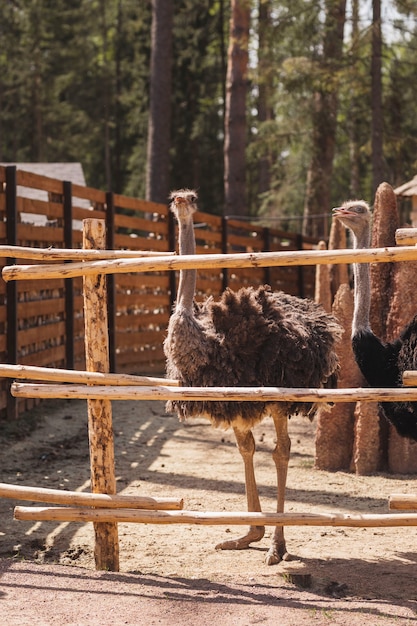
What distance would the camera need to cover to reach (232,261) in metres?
4.55

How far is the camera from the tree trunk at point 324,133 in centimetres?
1709

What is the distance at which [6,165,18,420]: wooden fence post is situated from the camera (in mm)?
8250

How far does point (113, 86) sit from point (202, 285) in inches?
965

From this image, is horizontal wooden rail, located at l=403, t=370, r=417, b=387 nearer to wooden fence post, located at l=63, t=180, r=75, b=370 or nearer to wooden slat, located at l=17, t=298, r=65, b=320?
wooden slat, located at l=17, t=298, r=65, b=320

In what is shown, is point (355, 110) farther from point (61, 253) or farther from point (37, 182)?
point (61, 253)

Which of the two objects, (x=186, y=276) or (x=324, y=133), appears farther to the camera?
(x=324, y=133)

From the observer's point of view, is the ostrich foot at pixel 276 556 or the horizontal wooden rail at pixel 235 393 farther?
the ostrich foot at pixel 276 556

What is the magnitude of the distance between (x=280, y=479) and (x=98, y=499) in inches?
43.7

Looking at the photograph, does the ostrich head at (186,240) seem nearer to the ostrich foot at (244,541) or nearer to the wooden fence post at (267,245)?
the ostrich foot at (244,541)

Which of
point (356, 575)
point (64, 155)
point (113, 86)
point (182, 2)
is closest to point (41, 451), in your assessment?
point (356, 575)

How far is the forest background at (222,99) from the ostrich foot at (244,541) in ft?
33.1

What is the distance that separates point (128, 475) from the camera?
710cm

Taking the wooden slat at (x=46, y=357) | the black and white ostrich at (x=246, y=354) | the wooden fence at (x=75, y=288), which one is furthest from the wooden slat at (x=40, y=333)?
the black and white ostrich at (x=246, y=354)

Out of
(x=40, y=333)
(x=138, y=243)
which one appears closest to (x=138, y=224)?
(x=138, y=243)
